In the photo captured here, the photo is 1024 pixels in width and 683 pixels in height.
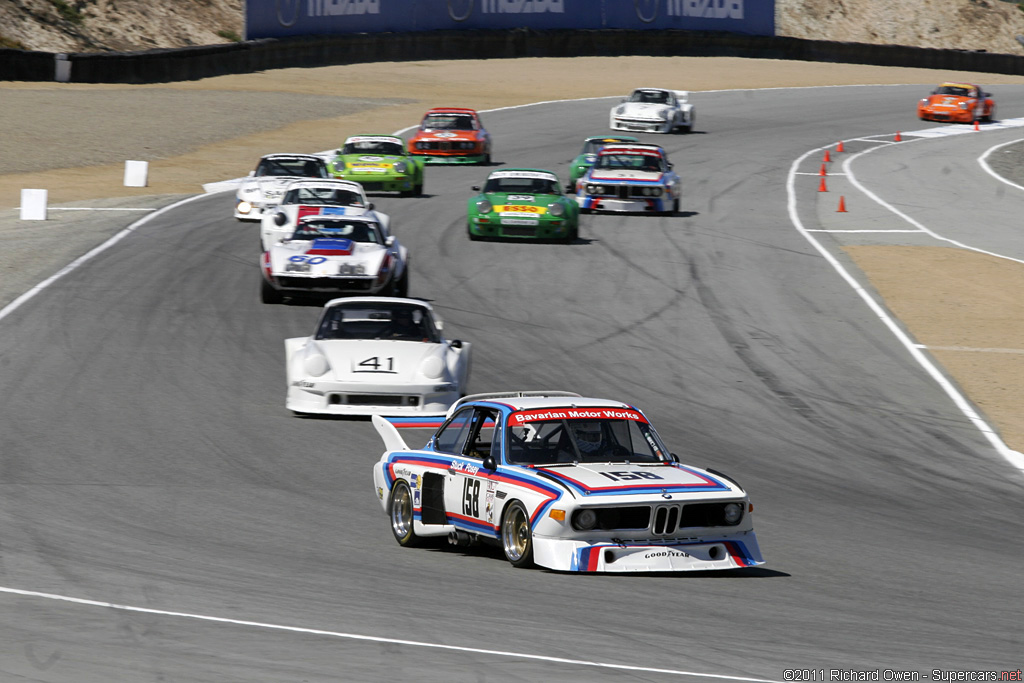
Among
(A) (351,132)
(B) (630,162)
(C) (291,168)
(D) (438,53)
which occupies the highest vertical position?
(D) (438,53)

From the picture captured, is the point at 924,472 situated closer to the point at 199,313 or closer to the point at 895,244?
the point at 199,313

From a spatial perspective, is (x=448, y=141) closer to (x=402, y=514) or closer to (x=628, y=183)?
(x=628, y=183)

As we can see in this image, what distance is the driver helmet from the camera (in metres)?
9.44

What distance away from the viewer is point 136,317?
1864 centimetres

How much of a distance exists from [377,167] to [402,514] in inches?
844

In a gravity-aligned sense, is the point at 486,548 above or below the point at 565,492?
below

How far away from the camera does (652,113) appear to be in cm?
4497

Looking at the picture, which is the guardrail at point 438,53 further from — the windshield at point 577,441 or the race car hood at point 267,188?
the windshield at point 577,441

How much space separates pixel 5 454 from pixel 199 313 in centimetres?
737

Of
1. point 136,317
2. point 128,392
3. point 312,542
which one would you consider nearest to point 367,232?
point 136,317

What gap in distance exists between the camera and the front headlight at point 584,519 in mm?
8500

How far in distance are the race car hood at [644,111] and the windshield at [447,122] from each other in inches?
334

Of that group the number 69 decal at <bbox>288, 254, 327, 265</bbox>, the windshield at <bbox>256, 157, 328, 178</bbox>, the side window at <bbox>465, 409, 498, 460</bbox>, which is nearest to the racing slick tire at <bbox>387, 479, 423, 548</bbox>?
the side window at <bbox>465, 409, 498, 460</bbox>

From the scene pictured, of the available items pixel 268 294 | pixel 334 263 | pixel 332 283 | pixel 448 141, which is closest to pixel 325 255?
pixel 334 263
